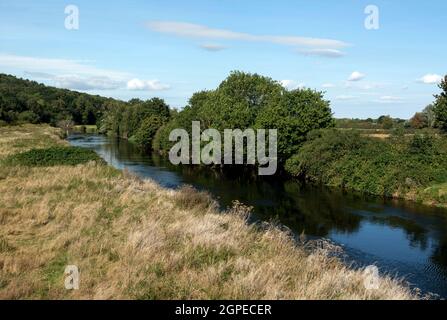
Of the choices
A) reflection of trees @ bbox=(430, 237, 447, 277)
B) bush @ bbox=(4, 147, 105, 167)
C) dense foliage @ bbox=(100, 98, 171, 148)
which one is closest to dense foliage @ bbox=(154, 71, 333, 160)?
bush @ bbox=(4, 147, 105, 167)

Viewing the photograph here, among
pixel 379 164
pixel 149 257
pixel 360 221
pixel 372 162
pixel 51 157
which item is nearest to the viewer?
pixel 149 257

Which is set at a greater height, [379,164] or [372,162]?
[372,162]

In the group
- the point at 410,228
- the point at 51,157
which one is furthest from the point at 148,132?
the point at 410,228

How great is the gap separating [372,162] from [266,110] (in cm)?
1290

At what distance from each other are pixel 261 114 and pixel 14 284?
3962 cm

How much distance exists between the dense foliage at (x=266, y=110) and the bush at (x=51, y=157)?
18323 millimetres

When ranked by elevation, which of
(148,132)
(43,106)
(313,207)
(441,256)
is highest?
(43,106)

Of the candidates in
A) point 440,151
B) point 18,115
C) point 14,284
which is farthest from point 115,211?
point 18,115

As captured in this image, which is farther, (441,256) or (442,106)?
(442,106)

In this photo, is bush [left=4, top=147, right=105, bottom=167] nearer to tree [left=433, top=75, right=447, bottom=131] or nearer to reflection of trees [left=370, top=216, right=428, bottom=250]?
reflection of trees [left=370, top=216, right=428, bottom=250]

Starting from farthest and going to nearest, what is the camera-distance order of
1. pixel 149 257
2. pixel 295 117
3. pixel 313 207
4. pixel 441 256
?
pixel 295 117 → pixel 313 207 → pixel 441 256 → pixel 149 257

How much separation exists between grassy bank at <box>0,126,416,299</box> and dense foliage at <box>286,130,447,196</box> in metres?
22.3

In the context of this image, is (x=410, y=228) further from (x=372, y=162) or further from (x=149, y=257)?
(x=149, y=257)

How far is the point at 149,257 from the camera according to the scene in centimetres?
1083
